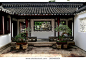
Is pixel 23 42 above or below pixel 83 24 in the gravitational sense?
below

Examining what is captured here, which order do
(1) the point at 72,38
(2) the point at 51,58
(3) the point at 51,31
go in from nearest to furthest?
(2) the point at 51,58 → (1) the point at 72,38 → (3) the point at 51,31

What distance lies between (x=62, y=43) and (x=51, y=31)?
4351mm

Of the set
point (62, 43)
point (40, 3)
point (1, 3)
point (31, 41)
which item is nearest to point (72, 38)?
point (62, 43)

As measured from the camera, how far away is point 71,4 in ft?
26.0

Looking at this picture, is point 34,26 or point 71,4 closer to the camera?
point 71,4

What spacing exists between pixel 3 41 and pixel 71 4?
23.0 feet

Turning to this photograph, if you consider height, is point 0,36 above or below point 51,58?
above

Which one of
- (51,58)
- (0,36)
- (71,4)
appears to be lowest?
(51,58)

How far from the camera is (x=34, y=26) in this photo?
11469 millimetres

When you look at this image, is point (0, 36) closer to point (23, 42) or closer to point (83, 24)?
point (23, 42)

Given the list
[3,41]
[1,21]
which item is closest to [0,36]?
[3,41]

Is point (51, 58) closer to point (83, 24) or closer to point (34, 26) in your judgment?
point (83, 24)

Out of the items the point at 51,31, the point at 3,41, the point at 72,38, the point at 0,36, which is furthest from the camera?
the point at 51,31

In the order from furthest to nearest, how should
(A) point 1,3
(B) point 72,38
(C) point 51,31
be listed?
(C) point 51,31 → (B) point 72,38 → (A) point 1,3
